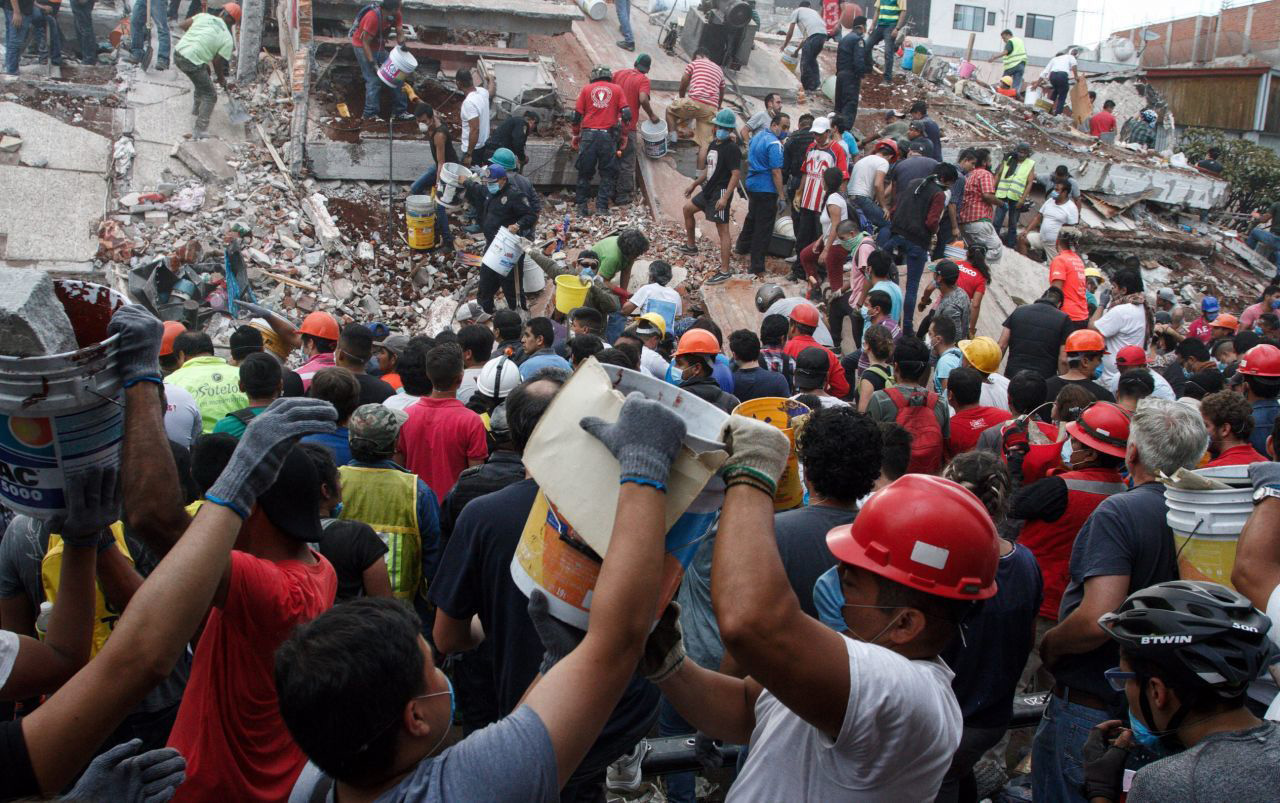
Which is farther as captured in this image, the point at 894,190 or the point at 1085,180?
the point at 1085,180

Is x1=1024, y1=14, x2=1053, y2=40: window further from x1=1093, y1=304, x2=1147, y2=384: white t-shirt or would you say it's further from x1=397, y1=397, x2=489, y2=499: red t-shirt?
x1=397, y1=397, x2=489, y2=499: red t-shirt

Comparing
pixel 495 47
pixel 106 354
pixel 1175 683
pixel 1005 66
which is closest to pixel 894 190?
pixel 495 47

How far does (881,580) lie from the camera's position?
213cm

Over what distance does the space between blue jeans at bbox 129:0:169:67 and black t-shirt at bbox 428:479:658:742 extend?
14935mm

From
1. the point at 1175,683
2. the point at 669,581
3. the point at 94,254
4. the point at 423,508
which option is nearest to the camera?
the point at 669,581

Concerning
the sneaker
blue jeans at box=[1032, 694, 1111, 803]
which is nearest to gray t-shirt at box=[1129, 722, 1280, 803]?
blue jeans at box=[1032, 694, 1111, 803]

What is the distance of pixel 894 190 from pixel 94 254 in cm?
962

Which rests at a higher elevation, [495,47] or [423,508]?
[495,47]

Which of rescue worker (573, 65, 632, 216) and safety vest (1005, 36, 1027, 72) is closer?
rescue worker (573, 65, 632, 216)

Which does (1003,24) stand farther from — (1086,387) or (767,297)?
(1086,387)

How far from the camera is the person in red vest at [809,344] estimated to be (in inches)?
293

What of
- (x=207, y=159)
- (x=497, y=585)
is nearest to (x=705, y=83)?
(x=207, y=159)

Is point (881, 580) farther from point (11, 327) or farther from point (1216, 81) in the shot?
point (1216, 81)

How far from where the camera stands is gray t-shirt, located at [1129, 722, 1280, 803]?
209 cm
